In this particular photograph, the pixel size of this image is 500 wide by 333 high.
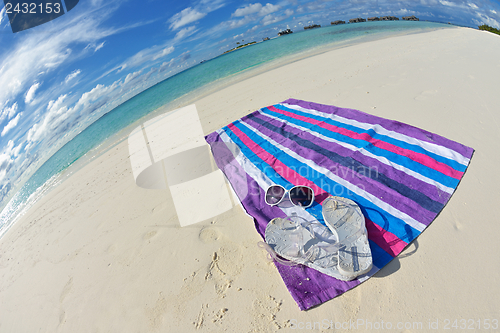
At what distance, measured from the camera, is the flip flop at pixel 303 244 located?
234 centimetres

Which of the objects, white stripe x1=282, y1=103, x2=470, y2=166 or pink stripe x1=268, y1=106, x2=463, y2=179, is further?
→ white stripe x1=282, y1=103, x2=470, y2=166

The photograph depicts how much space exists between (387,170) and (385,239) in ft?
4.23

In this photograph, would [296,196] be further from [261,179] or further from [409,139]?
[409,139]

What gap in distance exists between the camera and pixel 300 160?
3.99 meters

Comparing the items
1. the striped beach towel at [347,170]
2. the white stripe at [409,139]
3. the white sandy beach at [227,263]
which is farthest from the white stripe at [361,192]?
the white stripe at [409,139]

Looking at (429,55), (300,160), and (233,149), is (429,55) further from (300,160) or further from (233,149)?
(233,149)

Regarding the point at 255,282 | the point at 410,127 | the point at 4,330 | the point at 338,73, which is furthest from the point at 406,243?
the point at 338,73

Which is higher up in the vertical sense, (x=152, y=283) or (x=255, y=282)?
(x=255, y=282)

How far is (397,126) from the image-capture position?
4.10 m

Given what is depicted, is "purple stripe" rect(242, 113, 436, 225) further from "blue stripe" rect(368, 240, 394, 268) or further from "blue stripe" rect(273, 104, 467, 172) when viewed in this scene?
"blue stripe" rect(273, 104, 467, 172)

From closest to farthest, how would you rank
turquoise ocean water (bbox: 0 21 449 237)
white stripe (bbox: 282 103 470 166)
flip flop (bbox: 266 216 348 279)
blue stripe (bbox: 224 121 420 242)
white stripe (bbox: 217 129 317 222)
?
flip flop (bbox: 266 216 348 279) < blue stripe (bbox: 224 121 420 242) < white stripe (bbox: 217 129 317 222) < white stripe (bbox: 282 103 470 166) < turquoise ocean water (bbox: 0 21 449 237)

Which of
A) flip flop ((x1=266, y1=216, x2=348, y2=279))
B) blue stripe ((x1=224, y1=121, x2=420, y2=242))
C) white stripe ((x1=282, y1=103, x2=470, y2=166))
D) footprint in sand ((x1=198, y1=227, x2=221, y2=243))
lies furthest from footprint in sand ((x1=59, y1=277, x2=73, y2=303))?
white stripe ((x1=282, y1=103, x2=470, y2=166))

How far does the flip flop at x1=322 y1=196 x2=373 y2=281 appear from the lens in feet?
7.14

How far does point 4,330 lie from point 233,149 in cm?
456
